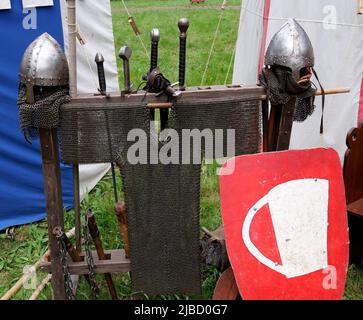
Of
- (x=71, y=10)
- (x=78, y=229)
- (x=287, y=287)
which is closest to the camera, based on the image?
(x=71, y=10)

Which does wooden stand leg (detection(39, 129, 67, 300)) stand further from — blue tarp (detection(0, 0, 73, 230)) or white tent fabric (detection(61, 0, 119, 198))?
white tent fabric (detection(61, 0, 119, 198))

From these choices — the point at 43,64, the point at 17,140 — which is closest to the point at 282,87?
the point at 43,64

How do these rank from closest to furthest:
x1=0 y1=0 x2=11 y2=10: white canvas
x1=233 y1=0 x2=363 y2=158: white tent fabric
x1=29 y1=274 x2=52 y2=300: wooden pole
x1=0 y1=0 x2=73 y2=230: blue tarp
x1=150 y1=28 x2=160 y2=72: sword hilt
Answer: x1=150 y1=28 x2=160 y2=72: sword hilt
x1=29 y1=274 x2=52 y2=300: wooden pole
x1=0 y1=0 x2=11 y2=10: white canvas
x1=0 y1=0 x2=73 y2=230: blue tarp
x1=233 y1=0 x2=363 y2=158: white tent fabric

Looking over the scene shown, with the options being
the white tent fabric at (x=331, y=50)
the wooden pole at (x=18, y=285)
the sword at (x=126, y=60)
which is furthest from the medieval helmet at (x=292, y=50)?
the wooden pole at (x=18, y=285)

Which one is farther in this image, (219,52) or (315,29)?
(219,52)

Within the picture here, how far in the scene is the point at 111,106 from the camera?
209 centimetres

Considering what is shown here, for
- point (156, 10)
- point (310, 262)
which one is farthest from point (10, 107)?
point (156, 10)

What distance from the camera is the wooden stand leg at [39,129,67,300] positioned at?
6.99ft

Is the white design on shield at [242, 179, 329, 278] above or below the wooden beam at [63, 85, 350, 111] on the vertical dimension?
below

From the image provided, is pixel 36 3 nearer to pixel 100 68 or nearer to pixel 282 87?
pixel 100 68

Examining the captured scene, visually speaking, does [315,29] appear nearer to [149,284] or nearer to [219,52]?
[149,284]

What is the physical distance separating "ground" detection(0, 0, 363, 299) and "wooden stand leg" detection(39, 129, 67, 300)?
1.84 ft

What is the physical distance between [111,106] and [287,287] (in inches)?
45.2

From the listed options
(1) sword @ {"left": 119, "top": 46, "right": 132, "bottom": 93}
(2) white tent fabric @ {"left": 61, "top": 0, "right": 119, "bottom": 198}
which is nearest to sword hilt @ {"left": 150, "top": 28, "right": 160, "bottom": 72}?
(1) sword @ {"left": 119, "top": 46, "right": 132, "bottom": 93}
